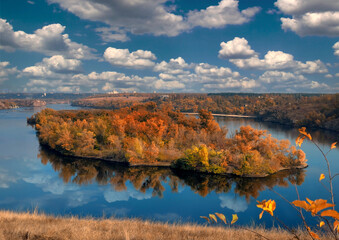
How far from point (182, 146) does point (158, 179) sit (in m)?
18.7

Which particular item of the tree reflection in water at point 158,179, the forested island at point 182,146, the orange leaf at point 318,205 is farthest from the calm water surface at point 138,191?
the orange leaf at point 318,205

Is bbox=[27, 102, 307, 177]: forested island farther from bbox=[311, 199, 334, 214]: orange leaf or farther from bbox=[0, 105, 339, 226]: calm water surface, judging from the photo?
bbox=[311, 199, 334, 214]: orange leaf

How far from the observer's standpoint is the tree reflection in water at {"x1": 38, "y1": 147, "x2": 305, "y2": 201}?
140 feet

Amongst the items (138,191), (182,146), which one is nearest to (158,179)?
(138,191)

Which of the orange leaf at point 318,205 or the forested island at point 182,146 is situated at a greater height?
the orange leaf at point 318,205

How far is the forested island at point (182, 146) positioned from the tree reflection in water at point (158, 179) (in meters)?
2.08

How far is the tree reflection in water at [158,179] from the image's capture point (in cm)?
4281

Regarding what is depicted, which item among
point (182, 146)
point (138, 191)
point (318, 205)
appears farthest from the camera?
point (182, 146)

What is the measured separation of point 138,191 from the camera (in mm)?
41875

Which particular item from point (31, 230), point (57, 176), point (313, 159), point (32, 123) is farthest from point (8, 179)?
point (32, 123)

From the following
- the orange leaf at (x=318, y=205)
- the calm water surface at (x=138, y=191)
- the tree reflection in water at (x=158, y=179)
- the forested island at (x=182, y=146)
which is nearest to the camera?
the orange leaf at (x=318, y=205)

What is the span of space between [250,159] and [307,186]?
10667mm

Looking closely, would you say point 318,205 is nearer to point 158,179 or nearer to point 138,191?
point 138,191

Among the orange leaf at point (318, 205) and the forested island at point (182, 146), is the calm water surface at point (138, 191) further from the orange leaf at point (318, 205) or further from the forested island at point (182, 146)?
the orange leaf at point (318, 205)
